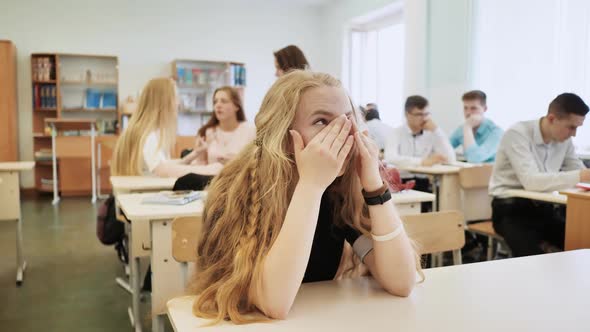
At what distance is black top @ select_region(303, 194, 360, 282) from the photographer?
3.80ft

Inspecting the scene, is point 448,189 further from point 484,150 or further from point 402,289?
point 402,289

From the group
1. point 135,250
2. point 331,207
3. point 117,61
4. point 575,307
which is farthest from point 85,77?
point 575,307

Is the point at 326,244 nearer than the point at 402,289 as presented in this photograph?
No

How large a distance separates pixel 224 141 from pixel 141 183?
933 millimetres

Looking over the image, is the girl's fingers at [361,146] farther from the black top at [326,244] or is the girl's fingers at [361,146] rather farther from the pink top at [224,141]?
the pink top at [224,141]

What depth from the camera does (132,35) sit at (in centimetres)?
750

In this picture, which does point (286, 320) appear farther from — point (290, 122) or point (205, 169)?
point (205, 169)

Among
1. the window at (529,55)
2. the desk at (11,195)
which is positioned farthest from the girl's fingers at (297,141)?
the window at (529,55)

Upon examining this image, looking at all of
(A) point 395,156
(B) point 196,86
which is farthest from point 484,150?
(B) point 196,86

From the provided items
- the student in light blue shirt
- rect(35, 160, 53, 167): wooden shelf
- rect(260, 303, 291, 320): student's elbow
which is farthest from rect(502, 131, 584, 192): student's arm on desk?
rect(35, 160, 53, 167): wooden shelf

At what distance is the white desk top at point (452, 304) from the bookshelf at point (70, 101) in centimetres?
658

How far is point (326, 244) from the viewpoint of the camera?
1.17 meters

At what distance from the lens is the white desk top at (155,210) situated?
6.43ft

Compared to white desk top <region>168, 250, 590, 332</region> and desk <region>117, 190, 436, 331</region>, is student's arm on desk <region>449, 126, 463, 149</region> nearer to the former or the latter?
desk <region>117, 190, 436, 331</region>
